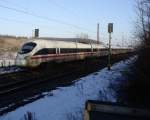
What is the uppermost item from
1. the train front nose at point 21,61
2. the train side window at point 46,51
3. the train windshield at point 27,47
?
the train windshield at point 27,47

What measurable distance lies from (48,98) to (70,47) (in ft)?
74.0

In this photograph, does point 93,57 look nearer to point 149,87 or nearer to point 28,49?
point 28,49

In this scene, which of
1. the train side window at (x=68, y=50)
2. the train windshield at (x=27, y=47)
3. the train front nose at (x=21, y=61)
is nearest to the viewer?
the train front nose at (x=21, y=61)

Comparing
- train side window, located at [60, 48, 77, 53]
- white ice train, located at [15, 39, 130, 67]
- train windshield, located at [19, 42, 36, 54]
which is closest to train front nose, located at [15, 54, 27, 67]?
white ice train, located at [15, 39, 130, 67]

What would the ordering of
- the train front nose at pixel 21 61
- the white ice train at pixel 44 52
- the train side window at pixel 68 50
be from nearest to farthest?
the train front nose at pixel 21 61 → the white ice train at pixel 44 52 → the train side window at pixel 68 50

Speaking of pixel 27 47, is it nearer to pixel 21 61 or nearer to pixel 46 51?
pixel 21 61

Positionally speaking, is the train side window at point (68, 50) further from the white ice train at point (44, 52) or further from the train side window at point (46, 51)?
the train side window at point (46, 51)

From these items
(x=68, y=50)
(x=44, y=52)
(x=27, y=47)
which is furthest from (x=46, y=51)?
(x=68, y=50)

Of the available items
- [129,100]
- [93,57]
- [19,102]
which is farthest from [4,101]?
[93,57]

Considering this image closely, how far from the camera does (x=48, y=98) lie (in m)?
13.9

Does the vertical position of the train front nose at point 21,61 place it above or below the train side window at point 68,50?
below

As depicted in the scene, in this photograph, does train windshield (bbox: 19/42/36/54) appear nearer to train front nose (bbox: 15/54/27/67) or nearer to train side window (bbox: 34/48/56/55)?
train front nose (bbox: 15/54/27/67)

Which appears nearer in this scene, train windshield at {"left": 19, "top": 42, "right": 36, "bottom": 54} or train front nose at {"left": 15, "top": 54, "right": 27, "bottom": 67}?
train front nose at {"left": 15, "top": 54, "right": 27, "bottom": 67}

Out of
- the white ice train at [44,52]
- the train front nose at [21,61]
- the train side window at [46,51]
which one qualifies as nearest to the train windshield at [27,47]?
the white ice train at [44,52]
